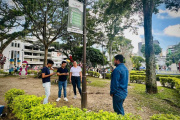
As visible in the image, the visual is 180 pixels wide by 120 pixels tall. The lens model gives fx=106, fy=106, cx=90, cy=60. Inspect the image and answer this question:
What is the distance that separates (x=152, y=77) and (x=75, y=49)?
47.9 feet

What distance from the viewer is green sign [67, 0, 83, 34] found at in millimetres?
3627

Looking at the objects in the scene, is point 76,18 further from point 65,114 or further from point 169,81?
point 169,81

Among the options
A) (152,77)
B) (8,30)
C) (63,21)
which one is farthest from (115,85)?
(8,30)

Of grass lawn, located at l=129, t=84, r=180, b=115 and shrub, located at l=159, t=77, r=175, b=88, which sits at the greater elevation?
shrub, located at l=159, t=77, r=175, b=88

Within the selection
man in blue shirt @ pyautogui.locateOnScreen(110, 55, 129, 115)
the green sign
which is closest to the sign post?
the green sign

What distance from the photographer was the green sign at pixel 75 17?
143 inches

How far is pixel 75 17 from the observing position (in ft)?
12.4

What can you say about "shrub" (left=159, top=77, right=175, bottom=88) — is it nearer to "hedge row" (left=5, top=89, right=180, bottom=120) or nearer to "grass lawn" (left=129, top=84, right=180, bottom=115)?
"grass lawn" (left=129, top=84, right=180, bottom=115)

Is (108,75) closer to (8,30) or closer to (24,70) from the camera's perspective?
(24,70)

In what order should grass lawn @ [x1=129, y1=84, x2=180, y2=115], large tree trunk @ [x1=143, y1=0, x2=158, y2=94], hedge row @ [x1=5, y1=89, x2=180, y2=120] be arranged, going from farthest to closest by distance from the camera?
1. large tree trunk @ [x1=143, y1=0, x2=158, y2=94]
2. grass lawn @ [x1=129, y1=84, x2=180, y2=115]
3. hedge row @ [x1=5, y1=89, x2=180, y2=120]

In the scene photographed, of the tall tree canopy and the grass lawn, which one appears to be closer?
the grass lawn

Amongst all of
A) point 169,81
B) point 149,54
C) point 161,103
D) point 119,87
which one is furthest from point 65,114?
point 169,81

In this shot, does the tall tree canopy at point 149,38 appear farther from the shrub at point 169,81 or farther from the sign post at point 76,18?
the sign post at point 76,18

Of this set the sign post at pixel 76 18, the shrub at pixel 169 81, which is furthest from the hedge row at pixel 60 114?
the shrub at pixel 169 81
